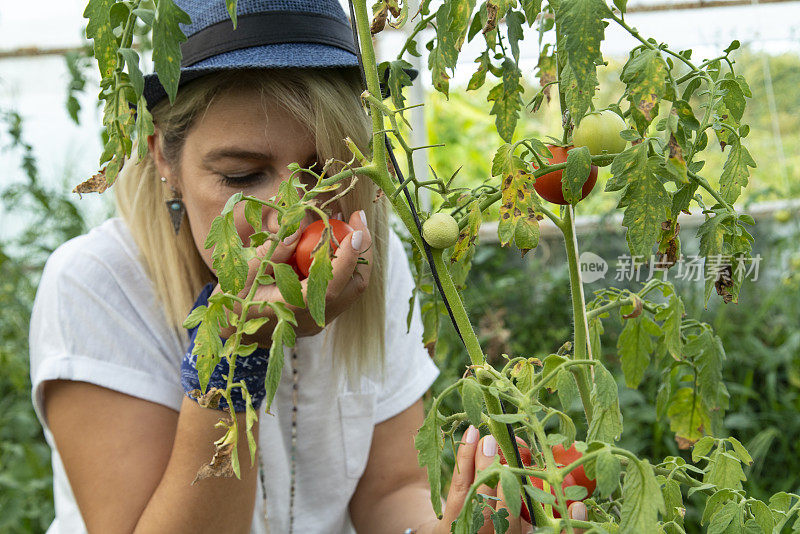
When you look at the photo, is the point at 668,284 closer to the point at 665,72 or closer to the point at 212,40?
the point at 665,72

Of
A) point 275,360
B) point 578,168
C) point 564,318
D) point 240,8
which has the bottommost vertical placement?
point 564,318

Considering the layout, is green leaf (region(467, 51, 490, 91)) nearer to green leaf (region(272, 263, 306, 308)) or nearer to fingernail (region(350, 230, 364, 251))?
fingernail (region(350, 230, 364, 251))

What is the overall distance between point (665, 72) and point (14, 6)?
10.1 ft

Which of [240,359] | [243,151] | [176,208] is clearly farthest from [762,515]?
[176,208]

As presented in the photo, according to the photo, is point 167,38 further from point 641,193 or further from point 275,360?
point 641,193

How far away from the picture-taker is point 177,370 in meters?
1.23

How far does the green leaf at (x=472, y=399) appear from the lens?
48 centimetres

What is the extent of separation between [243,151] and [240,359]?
9.9 inches

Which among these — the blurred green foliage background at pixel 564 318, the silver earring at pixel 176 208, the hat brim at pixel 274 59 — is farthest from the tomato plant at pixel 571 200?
the blurred green foliage background at pixel 564 318

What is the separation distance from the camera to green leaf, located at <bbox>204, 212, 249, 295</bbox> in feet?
1.70

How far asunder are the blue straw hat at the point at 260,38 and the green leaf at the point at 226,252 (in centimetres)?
44

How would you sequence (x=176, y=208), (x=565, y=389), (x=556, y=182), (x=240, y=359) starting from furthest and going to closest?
(x=176, y=208)
(x=240, y=359)
(x=556, y=182)
(x=565, y=389)

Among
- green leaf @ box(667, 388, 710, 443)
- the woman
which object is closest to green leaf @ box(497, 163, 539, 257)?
the woman

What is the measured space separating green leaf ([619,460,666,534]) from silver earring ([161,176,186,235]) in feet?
2.65
